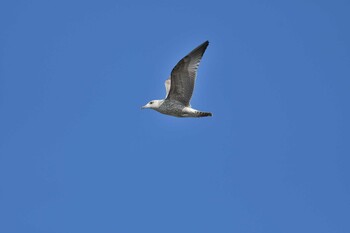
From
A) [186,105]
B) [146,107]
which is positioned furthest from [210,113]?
[146,107]

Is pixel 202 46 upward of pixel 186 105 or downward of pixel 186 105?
upward

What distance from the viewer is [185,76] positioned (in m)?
23.1

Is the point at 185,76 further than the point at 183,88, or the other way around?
the point at 183,88

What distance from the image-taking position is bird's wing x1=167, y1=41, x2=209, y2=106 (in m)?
22.8

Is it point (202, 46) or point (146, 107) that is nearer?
point (202, 46)

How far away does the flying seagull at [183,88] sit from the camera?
74.9 ft

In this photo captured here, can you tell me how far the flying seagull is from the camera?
74.9ft

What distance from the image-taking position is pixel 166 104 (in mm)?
23875

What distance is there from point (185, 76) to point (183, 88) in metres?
0.49

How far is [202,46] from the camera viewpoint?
897 inches

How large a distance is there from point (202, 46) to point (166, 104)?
233 cm

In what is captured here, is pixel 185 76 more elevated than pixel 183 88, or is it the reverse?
pixel 185 76

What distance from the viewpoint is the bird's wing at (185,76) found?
2281cm

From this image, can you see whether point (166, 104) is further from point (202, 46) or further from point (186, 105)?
point (202, 46)
